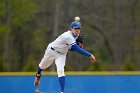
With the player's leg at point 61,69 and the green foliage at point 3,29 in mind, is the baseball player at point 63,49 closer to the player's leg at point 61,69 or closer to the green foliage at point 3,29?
the player's leg at point 61,69

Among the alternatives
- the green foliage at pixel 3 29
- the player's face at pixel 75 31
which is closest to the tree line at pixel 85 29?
the green foliage at pixel 3 29

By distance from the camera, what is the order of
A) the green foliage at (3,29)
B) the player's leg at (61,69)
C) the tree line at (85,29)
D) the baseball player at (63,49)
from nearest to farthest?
the baseball player at (63,49), the player's leg at (61,69), the green foliage at (3,29), the tree line at (85,29)

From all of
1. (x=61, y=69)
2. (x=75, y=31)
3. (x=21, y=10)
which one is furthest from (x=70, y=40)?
(x=21, y=10)

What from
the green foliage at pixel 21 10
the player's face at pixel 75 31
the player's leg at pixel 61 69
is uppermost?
the green foliage at pixel 21 10

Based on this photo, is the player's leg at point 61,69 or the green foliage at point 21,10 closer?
the player's leg at point 61,69

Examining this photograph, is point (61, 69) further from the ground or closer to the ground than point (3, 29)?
closer to the ground

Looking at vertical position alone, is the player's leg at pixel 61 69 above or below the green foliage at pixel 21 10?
below

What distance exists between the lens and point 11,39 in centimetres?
3812

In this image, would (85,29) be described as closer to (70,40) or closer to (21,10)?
(21,10)

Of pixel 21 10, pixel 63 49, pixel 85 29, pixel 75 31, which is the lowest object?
pixel 63 49

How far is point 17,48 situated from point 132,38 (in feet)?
30.4

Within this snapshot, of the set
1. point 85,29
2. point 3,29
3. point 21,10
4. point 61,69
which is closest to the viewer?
point 61,69

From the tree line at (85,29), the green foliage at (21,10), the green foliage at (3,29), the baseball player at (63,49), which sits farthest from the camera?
the tree line at (85,29)

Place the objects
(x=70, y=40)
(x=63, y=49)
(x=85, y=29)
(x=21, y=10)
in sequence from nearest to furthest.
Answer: (x=70, y=40)
(x=63, y=49)
(x=21, y=10)
(x=85, y=29)
